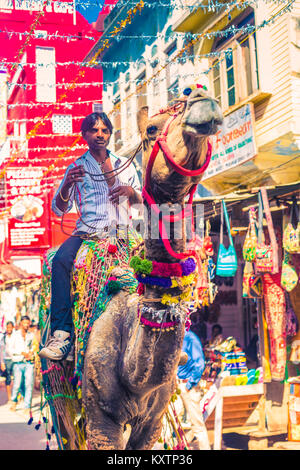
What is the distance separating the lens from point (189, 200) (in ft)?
9.59

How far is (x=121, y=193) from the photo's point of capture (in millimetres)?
4066

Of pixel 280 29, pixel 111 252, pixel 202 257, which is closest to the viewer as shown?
pixel 111 252

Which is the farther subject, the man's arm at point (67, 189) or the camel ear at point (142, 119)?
the man's arm at point (67, 189)

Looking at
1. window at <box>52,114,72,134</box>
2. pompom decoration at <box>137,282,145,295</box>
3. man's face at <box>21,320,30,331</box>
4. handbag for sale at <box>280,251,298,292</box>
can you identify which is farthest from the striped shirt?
man's face at <box>21,320,30,331</box>

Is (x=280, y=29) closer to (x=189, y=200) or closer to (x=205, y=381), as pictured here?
(x=205, y=381)

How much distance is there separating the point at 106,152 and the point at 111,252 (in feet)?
3.15

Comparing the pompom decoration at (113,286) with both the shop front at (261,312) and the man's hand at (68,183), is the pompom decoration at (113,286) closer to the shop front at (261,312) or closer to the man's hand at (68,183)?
the man's hand at (68,183)

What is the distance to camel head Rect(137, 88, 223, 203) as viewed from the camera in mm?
2359

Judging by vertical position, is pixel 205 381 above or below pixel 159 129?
below

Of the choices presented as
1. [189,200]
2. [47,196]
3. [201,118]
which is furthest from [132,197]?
[47,196]

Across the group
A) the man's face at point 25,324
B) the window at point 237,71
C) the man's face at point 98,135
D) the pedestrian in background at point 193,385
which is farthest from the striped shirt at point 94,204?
the man's face at point 25,324

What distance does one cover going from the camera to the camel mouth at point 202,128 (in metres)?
2.35

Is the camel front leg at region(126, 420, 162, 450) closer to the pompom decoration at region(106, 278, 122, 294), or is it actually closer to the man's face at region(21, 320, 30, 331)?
the pompom decoration at region(106, 278, 122, 294)

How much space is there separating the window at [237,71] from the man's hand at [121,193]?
6310 millimetres
